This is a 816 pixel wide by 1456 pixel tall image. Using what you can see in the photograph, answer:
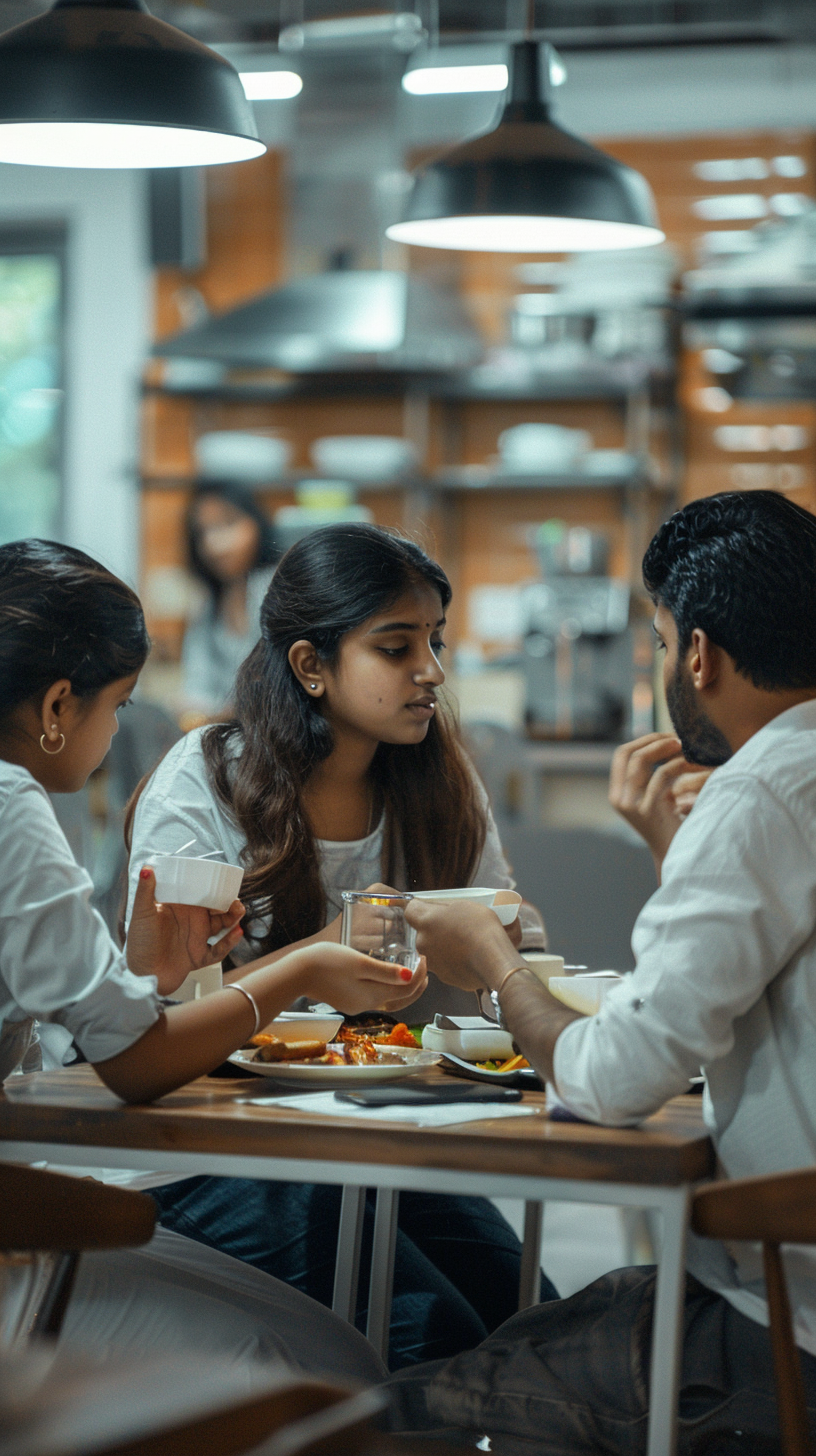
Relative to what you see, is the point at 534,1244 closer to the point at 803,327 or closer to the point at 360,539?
the point at 360,539

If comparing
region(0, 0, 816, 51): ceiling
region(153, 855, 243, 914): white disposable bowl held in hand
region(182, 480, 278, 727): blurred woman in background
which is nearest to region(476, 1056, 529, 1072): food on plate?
region(153, 855, 243, 914): white disposable bowl held in hand

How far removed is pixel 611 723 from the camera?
15.3ft

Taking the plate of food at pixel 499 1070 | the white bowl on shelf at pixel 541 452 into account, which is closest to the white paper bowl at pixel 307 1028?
the plate of food at pixel 499 1070

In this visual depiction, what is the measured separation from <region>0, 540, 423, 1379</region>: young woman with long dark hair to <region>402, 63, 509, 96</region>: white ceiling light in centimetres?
150

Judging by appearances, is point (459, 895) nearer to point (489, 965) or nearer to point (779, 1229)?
point (489, 965)

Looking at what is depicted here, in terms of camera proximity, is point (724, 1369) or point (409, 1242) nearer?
point (724, 1369)

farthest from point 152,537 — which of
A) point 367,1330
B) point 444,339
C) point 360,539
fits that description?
point 367,1330

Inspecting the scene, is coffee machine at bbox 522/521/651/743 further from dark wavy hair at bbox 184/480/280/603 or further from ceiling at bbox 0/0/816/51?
ceiling at bbox 0/0/816/51

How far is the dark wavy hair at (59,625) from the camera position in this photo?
1.56 meters

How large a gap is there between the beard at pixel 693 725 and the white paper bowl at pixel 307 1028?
47cm

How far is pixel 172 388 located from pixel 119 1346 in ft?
20.1

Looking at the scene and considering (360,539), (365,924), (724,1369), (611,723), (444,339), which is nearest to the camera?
(724,1369)

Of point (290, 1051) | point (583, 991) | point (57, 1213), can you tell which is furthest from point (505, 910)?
point (57, 1213)

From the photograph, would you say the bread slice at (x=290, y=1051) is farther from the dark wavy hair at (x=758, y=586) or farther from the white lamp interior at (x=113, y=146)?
the white lamp interior at (x=113, y=146)
